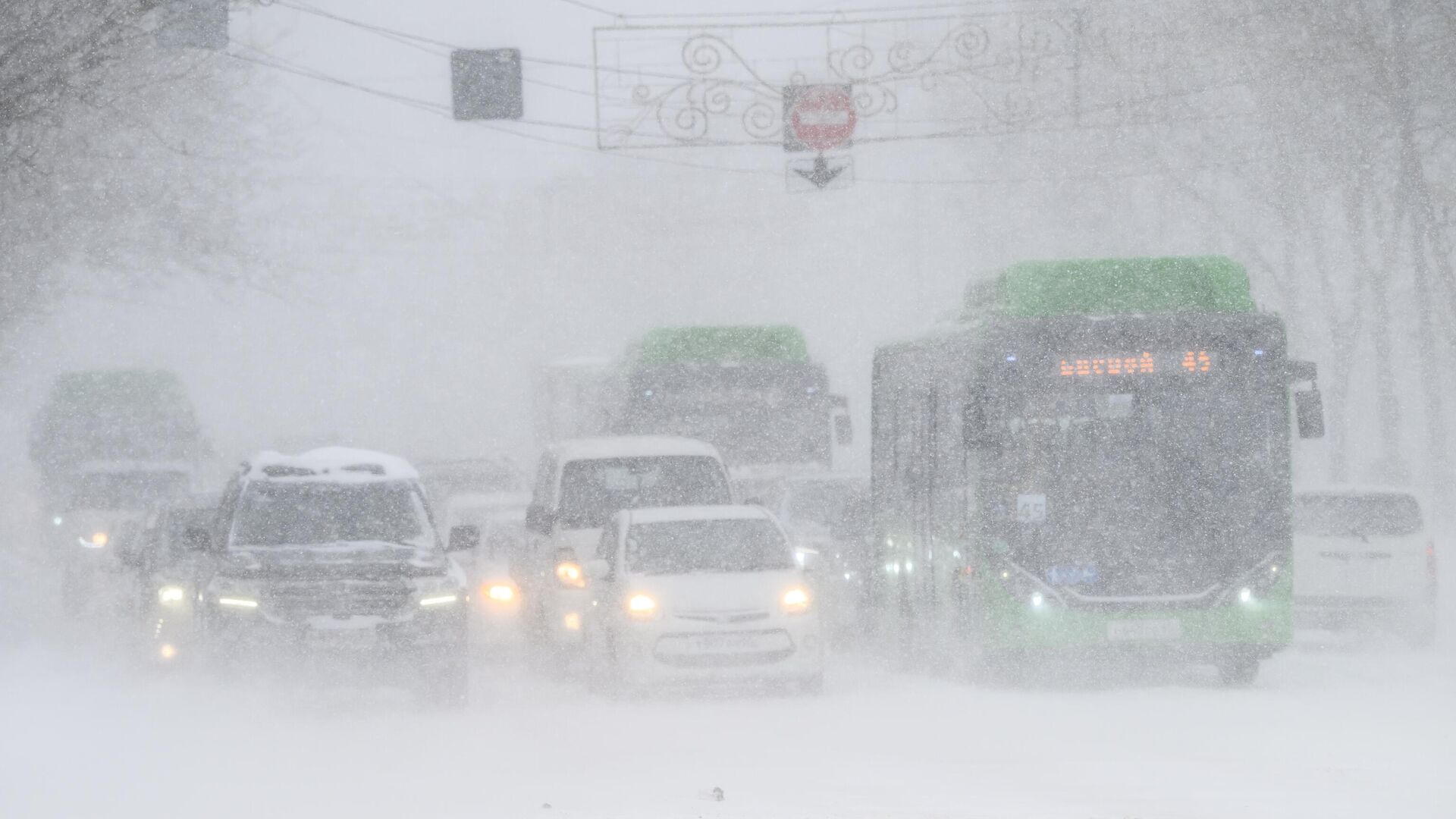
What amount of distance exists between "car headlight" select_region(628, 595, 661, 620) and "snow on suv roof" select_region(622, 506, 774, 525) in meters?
1.10

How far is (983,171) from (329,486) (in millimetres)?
34448

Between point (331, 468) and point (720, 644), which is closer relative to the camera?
point (720, 644)

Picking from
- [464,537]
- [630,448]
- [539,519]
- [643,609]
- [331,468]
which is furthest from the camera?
[630,448]

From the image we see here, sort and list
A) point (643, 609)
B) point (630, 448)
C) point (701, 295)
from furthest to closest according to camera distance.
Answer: point (701, 295) → point (630, 448) → point (643, 609)

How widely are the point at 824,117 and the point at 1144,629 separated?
10.0 metres

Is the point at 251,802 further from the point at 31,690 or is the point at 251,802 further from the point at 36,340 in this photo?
the point at 36,340

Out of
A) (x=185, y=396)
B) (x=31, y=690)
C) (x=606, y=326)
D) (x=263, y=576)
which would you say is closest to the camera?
(x=263, y=576)

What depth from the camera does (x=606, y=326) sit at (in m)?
72.6

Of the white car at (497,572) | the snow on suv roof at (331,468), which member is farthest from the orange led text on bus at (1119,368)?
the white car at (497,572)

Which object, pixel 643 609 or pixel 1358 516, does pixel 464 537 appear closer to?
pixel 643 609

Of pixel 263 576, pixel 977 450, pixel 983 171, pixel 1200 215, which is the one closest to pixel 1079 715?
pixel 977 450

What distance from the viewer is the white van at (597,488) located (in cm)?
1920

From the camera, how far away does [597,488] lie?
2000 cm

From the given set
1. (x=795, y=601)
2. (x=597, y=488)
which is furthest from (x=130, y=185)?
(x=795, y=601)
